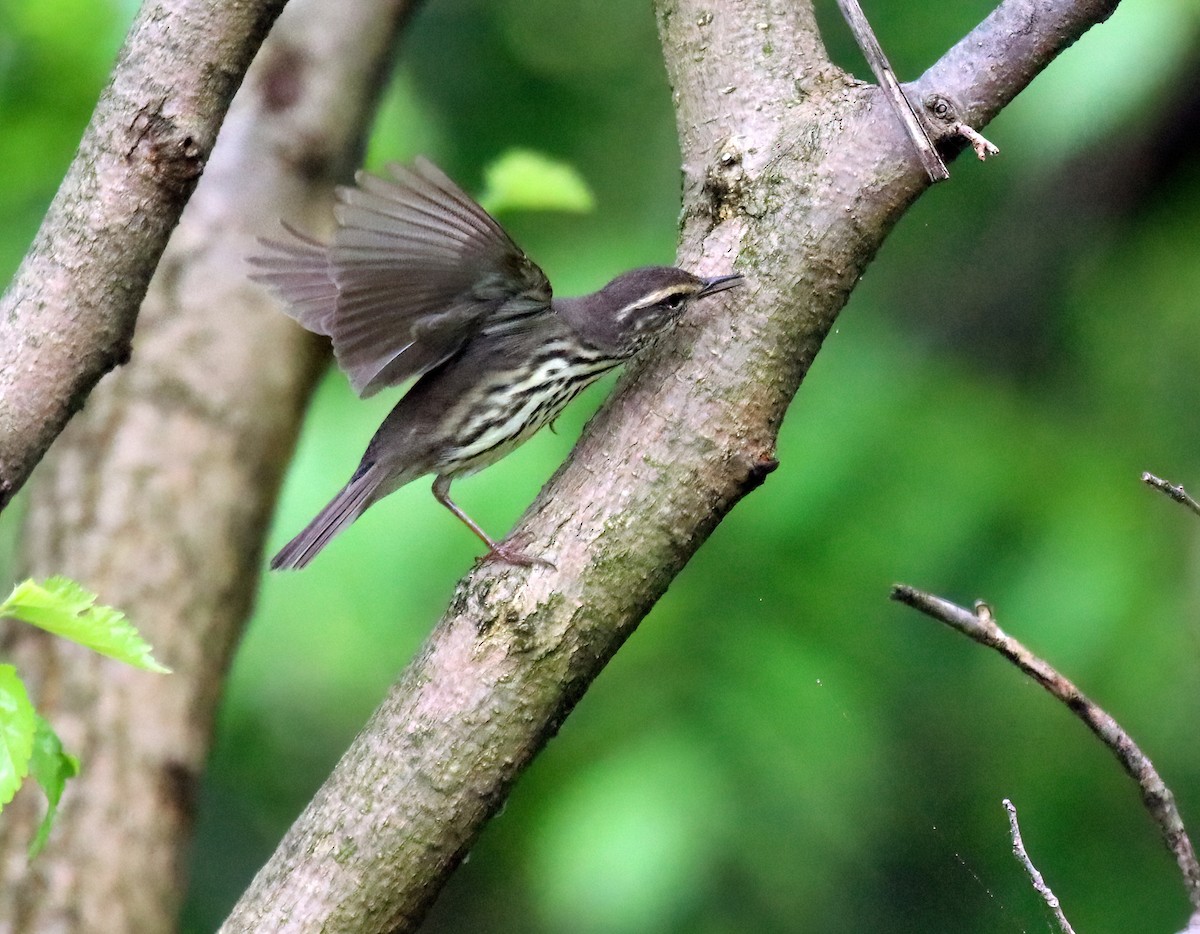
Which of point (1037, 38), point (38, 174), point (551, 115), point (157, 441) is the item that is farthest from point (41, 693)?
point (551, 115)

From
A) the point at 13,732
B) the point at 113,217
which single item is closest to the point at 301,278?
the point at 113,217

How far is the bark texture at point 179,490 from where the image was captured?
10.9ft

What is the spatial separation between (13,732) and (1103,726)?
4.62ft

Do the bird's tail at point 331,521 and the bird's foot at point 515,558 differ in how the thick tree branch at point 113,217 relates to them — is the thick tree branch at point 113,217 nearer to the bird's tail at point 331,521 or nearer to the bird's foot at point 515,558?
the bird's foot at point 515,558

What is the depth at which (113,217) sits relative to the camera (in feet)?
6.79

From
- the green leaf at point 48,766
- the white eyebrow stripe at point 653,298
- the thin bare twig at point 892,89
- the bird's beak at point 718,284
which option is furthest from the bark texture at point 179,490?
the thin bare twig at point 892,89

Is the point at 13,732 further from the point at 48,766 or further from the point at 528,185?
the point at 528,185

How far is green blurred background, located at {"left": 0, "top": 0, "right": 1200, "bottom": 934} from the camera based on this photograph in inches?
142

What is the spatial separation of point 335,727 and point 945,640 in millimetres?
2175

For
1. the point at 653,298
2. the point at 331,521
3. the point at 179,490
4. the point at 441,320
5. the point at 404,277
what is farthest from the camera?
the point at 179,490

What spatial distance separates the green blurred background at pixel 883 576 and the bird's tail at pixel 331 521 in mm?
529

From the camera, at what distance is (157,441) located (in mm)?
3607

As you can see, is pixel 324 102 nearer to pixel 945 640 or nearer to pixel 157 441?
pixel 157 441

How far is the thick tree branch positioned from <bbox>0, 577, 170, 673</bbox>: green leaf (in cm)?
43
